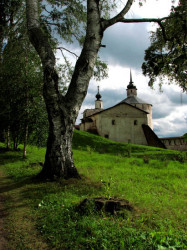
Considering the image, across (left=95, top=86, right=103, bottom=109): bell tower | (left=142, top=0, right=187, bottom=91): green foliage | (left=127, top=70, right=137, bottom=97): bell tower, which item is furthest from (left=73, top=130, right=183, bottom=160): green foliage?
(left=127, top=70, right=137, bottom=97): bell tower

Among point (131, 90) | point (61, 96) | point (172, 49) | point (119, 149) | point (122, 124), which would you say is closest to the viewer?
point (61, 96)

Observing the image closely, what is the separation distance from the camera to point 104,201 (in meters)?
4.03

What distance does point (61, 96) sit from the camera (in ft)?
22.0

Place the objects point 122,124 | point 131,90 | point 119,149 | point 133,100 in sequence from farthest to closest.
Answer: point 131,90 → point 133,100 → point 122,124 → point 119,149

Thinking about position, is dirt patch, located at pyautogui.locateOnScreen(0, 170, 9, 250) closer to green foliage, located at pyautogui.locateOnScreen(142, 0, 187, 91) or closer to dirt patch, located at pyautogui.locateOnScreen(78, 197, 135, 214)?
dirt patch, located at pyautogui.locateOnScreen(78, 197, 135, 214)

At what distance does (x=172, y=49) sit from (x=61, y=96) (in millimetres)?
10971

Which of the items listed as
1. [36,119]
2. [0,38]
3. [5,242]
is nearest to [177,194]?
[5,242]

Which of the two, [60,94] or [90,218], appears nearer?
[90,218]

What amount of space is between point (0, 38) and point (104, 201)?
53.9 ft

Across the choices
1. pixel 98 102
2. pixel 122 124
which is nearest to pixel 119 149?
pixel 122 124

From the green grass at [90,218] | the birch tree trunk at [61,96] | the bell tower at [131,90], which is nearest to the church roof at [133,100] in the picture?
the bell tower at [131,90]

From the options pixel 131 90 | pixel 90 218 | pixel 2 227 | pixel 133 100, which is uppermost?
pixel 131 90

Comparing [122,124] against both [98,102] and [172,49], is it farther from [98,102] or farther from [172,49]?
[172,49]

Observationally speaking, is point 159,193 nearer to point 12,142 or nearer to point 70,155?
point 70,155
